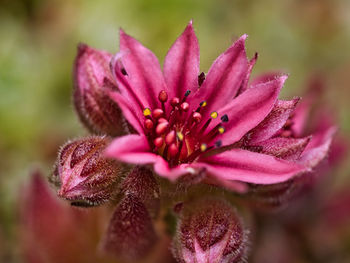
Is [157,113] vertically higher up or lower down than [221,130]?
higher up

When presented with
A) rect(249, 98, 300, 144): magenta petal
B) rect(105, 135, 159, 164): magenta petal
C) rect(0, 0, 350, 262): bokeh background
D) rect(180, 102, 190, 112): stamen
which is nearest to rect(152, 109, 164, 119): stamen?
rect(180, 102, 190, 112): stamen

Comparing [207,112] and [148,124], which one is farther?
[207,112]

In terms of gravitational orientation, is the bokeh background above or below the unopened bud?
above

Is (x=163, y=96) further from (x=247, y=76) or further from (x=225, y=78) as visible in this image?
(x=247, y=76)

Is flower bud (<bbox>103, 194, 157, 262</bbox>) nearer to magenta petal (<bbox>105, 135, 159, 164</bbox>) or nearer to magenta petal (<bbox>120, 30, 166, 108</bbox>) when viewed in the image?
magenta petal (<bbox>105, 135, 159, 164</bbox>)

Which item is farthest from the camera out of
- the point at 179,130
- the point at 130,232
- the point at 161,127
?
the point at 130,232

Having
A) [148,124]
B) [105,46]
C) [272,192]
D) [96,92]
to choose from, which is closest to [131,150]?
[148,124]
